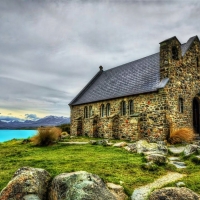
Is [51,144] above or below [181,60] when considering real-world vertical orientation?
below

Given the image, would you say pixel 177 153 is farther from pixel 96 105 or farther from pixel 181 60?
pixel 96 105

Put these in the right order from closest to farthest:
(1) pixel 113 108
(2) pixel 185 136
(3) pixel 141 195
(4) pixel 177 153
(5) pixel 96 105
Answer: (3) pixel 141 195
(4) pixel 177 153
(2) pixel 185 136
(1) pixel 113 108
(5) pixel 96 105

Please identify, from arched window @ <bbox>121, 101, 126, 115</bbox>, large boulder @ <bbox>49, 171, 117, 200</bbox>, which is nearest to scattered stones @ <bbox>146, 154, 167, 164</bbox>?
large boulder @ <bbox>49, 171, 117, 200</bbox>

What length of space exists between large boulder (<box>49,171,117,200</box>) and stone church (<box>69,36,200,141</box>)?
46.8 feet

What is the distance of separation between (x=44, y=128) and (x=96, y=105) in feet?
34.3

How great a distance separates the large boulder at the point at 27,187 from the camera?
17.3 ft

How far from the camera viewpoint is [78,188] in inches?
197

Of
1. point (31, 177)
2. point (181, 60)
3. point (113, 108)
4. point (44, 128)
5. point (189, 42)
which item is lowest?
point (31, 177)

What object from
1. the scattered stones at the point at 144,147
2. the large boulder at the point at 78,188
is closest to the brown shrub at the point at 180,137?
the scattered stones at the point at 144,147

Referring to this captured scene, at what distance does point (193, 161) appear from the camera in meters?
10.7

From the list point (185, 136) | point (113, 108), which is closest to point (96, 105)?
point (113, 108)

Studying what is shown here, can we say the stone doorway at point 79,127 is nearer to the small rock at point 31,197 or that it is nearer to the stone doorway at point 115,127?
the stone doorway at point 115,127

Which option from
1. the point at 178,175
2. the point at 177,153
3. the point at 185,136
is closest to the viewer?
the point at 178,175

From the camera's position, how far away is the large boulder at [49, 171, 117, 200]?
4852mm
